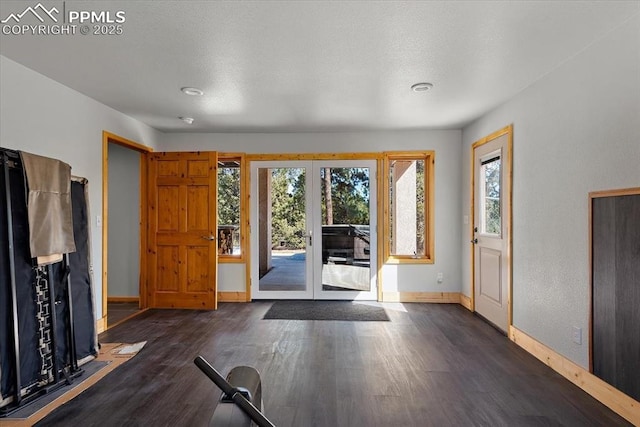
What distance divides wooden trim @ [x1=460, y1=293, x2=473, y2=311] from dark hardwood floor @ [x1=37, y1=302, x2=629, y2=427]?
0.55 m

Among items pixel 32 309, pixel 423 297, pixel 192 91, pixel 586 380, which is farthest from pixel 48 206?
pixel 423 297

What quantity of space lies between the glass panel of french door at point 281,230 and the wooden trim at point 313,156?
0.07 m

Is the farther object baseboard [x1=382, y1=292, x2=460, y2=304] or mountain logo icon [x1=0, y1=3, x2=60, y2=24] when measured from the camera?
baseboard [x1=382, y1=292, x2=460, y2=304]

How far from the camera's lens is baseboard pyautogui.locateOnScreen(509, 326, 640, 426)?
214 centimetres

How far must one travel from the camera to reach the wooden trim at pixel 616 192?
2.11m

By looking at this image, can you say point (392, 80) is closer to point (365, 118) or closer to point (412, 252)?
point (365, 118)

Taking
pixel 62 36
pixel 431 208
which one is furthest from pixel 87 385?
pixel 431 208

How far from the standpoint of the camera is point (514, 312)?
11.6 ft

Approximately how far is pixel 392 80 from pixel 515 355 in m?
2.73

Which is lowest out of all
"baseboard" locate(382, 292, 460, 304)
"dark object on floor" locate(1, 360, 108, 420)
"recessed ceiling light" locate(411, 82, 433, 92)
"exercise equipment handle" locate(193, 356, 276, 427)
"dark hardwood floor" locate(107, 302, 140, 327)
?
"dark hardwood floor" locate(107, 302, 140, 327)

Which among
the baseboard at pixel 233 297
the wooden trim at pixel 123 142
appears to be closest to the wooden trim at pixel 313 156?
the wooden trim at pixel 123 142

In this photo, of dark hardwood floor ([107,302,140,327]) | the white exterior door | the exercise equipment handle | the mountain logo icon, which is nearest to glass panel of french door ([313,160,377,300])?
the white exterior door

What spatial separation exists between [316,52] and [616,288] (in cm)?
260

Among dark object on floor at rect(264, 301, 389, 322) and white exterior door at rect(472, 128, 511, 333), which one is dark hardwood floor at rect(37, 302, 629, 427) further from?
white exterior door at rect(472, 128, 511, 333)
